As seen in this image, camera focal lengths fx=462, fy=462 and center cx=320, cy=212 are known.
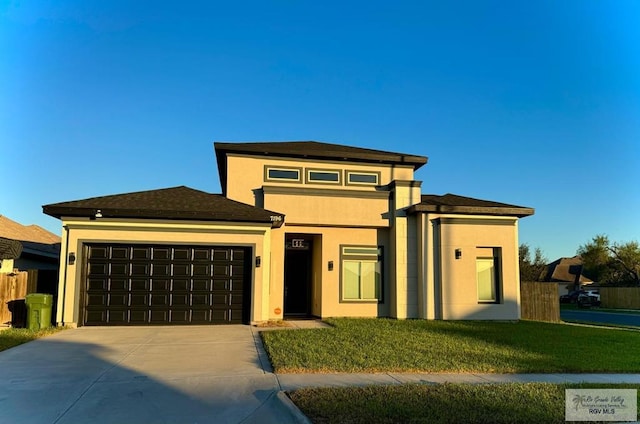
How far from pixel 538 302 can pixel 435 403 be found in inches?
605

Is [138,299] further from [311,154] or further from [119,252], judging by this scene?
[311,154]

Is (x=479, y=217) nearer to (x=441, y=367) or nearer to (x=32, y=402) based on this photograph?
(x=441, y=367)

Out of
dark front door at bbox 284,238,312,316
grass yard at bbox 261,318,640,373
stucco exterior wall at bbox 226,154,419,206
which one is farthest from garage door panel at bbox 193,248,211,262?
dark front door at bbox 284,238,312,316

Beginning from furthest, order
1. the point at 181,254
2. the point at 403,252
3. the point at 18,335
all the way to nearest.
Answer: the point at 403,252 → the point at 181,254 → the point at 18,335

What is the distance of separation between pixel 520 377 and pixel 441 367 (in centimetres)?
136

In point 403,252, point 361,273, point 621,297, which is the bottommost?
point 621,297

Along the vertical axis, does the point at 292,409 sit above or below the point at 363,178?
below

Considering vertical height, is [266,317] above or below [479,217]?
below

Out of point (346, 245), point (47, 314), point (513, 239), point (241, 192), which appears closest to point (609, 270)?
point (513, 239)

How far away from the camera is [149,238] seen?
14.2m

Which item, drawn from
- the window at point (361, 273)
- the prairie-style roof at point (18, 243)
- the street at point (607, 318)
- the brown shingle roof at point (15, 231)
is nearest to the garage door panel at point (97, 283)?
the prairie-style roof at point (18, 243)

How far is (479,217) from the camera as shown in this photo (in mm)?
17312

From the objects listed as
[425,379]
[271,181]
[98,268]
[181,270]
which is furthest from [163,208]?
[425,379]

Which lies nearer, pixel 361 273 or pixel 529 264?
pixel 361 273
